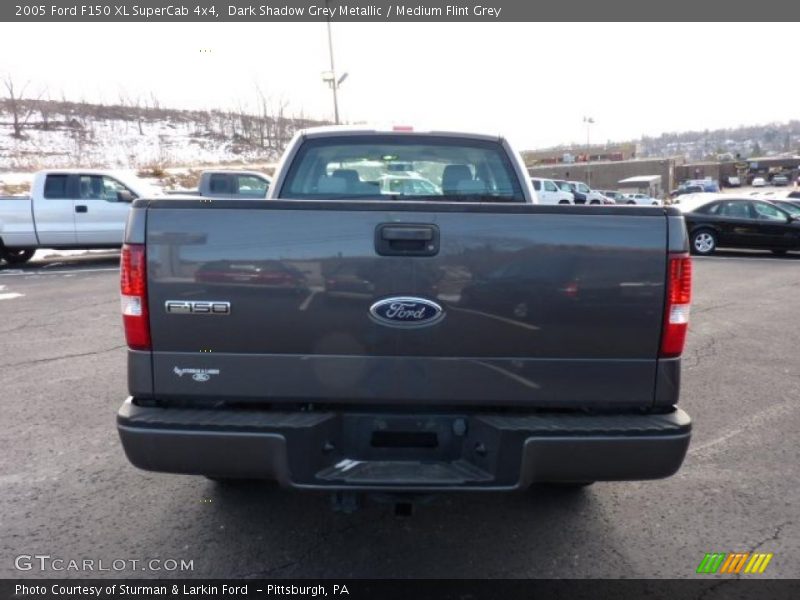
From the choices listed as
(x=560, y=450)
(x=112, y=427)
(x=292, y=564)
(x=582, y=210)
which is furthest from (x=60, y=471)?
(x=582, y=210)

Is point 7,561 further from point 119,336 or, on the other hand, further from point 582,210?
point 119,336

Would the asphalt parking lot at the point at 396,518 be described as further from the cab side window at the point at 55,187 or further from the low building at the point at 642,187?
the low building at the point at 642,187

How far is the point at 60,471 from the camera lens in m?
3.84

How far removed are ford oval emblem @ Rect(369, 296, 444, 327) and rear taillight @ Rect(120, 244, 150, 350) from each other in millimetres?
919

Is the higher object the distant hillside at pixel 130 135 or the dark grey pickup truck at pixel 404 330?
the distant hillside at pixel 130 135

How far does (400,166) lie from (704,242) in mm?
13750

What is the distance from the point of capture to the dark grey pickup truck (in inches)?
94.7

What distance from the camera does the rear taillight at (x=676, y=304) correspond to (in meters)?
2.42

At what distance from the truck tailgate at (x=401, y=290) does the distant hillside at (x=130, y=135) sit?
4469 cm

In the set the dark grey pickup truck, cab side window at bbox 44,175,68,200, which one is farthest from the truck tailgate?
cab side window at bbox 44,175,68,200

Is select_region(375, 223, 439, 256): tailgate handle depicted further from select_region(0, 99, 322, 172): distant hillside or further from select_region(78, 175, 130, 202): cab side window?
select_region(0, 99, 322, 172): distant hillside

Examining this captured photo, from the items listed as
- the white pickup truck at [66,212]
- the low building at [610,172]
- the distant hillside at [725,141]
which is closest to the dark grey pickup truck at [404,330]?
the white pickup truck at [66,212]

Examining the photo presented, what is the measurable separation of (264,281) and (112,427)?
9.32ft

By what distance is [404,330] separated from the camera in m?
2.45
